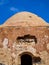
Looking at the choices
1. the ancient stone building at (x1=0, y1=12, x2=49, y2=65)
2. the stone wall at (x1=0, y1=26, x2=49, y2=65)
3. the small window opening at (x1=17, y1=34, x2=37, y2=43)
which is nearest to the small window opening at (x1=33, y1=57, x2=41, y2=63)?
the ancient stone building at (x1=0, y1=12, x2=49, y2=65)

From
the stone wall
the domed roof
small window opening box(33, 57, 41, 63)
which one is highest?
the domed roof

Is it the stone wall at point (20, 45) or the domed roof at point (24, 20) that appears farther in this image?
the domed roof at point (24, 20)

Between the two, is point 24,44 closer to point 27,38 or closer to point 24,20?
point 27,38

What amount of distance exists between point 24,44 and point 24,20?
8.05 feet

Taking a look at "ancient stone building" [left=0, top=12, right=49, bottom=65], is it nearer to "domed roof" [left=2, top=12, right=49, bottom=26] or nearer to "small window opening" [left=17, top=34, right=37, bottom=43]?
"small window opening" [left=17, top=34, right=37, bottom=43]

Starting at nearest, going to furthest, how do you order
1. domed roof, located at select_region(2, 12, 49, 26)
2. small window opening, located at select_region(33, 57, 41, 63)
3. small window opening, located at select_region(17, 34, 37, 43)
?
1. small window opening, located at select_region(33, 57, 41, 63)
2. small window opening, located at select_region(17, 34, 37, 43)
3. domed roof, located at select_region(2, 12, 49, 26)

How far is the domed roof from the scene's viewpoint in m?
15.7

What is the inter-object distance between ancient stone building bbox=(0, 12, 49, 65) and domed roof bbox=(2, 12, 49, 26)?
52.2 inches

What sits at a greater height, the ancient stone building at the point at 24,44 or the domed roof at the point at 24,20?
the domed roof at the point at 24,20

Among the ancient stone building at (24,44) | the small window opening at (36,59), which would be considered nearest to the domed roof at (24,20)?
the ancient stone building at (24,44)

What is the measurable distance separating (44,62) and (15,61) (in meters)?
1.75

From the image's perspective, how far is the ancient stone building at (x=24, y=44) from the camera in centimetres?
1394

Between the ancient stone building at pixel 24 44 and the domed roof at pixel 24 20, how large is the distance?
1.33 metres

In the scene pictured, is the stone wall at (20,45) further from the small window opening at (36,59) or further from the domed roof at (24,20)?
the domed roof at (24,20)
